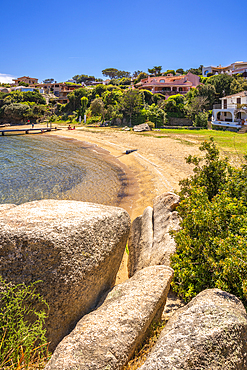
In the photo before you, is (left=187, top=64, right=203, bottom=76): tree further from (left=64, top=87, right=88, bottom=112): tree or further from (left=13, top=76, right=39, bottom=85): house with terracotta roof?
(left=13, top=76, right=39, bottom=85): house with terracotta roof

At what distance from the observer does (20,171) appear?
76.7ft

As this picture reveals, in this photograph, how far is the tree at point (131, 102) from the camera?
5153cm

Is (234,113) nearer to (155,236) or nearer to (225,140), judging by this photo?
(225,140)

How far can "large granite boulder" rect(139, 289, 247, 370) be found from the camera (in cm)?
267

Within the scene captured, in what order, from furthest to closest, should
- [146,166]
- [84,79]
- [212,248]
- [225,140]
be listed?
[84,79] < [225,140] < [146,166] < [212,248]

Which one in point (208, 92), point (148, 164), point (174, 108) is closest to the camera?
point (148, 164)

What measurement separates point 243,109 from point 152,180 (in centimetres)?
3807

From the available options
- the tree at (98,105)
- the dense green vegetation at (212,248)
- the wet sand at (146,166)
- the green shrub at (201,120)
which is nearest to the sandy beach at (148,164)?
the wet sand at (146,166)

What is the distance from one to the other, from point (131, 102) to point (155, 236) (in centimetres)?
4924

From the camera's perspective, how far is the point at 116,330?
372cm

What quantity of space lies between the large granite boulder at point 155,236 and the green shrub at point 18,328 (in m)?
3.28

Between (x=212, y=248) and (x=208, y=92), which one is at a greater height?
(x=208, y=92)

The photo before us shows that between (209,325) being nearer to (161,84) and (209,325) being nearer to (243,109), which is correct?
(243,109)

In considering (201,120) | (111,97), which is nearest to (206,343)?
(201,120)
